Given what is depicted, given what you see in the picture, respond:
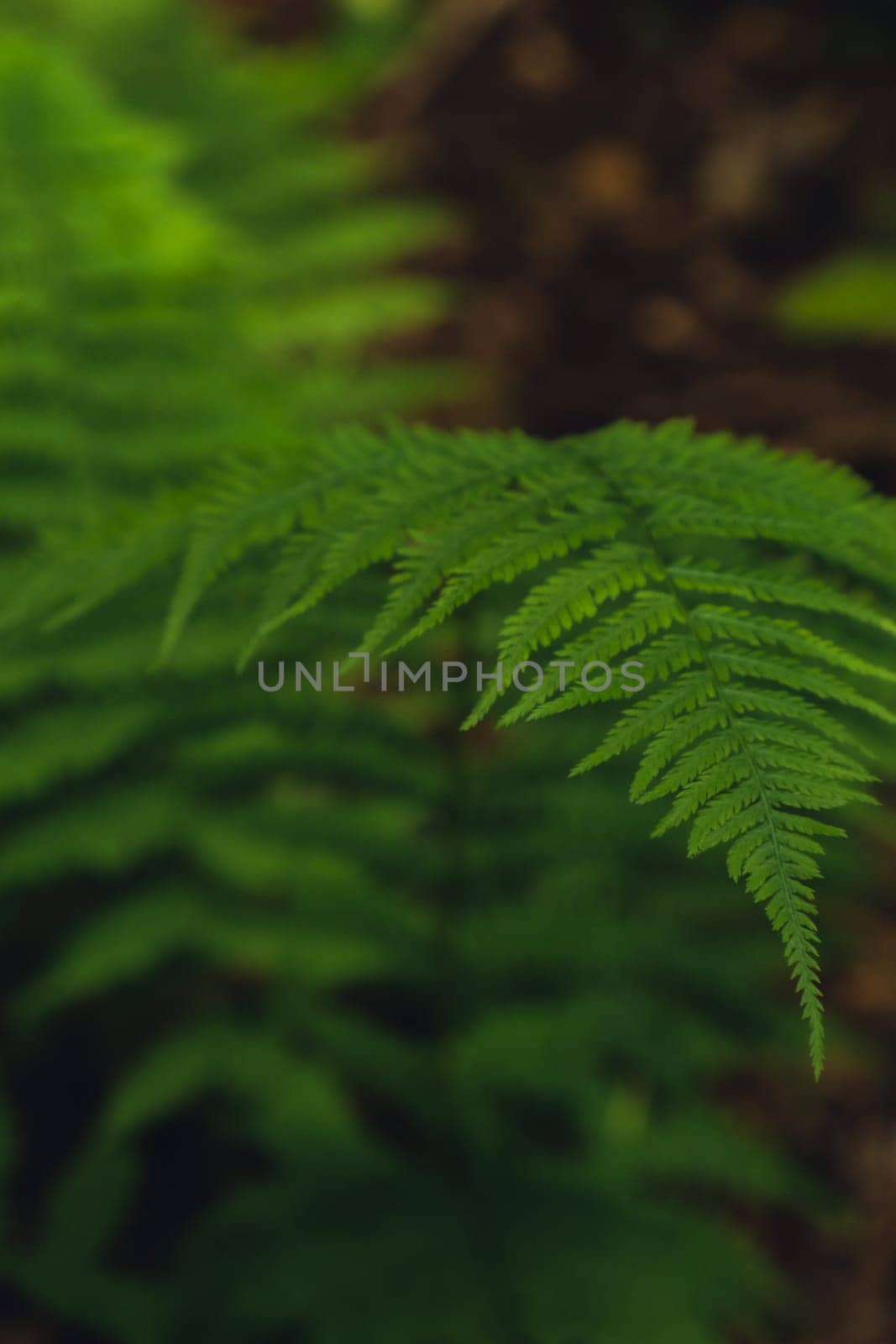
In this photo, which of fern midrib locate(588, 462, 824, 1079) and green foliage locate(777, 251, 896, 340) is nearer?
fern midrib locate(588, 462, 824, 1079)

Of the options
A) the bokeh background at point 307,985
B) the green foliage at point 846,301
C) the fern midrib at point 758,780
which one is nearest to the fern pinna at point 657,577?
the fern midrib at point 758,780

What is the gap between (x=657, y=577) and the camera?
91 centimetres

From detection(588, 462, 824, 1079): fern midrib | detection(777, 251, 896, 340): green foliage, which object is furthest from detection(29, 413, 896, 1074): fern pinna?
detection(777, 251, 896, 340): green foliage

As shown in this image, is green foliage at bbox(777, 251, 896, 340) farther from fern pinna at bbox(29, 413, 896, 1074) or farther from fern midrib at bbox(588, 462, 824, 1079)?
fern midrib at bbox(588, 462, 824, 1079)

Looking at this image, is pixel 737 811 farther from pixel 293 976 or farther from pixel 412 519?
pixel 293 976

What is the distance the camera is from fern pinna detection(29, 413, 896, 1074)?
788mm

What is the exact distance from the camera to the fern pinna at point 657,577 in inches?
31.0

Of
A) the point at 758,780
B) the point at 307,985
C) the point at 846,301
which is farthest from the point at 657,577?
the point at 846,301

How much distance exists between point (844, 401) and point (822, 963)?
6.20 ft

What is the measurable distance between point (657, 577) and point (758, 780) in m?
0.19

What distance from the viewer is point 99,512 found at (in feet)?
5.50

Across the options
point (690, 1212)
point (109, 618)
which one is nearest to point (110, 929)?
point (109, 618)

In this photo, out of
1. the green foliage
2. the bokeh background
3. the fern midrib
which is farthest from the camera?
the green foliage

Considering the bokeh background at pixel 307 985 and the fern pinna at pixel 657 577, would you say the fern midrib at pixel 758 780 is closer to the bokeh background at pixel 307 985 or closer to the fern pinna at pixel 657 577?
the fern pinna at pixel 657 577
